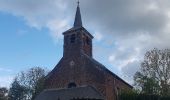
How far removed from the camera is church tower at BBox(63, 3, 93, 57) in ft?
125

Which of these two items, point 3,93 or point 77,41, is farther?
point 3,93

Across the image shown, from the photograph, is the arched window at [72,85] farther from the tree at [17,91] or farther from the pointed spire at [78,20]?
the tree at [17,91]

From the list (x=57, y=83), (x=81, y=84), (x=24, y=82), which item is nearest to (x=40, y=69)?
(x=24, y=82)

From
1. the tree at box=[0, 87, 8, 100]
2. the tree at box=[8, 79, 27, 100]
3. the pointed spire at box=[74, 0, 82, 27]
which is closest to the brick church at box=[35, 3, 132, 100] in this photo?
the pointed spire at box=[74, 0, 82, 27]

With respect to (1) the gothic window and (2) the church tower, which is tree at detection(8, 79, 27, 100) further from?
(1) the gothic window

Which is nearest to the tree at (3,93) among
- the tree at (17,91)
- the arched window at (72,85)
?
the tree at (17,91)

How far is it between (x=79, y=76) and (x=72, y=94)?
290cm

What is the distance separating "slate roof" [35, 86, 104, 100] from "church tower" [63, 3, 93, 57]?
215 inches

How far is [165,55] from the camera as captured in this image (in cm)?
4000

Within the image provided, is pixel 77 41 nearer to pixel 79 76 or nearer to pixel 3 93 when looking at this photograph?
pixel 79 76

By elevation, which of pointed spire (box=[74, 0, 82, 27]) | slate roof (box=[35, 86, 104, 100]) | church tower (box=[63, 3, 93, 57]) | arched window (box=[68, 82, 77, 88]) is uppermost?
pointed spire (box=[74, 0, 82, 27])

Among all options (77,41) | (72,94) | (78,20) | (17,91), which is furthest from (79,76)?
(17,91)

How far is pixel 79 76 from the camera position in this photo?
119ft

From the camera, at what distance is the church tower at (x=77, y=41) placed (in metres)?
38.1
